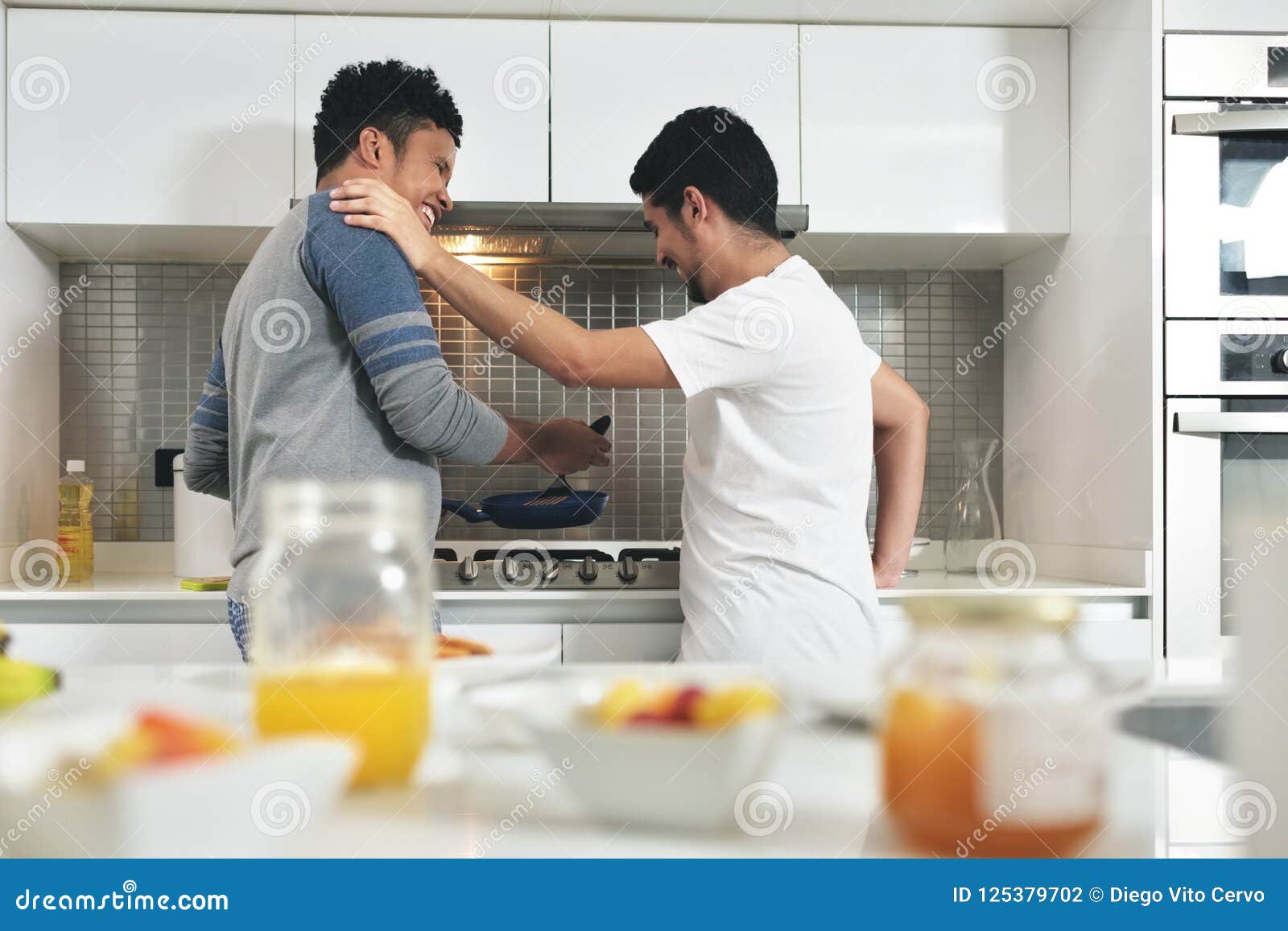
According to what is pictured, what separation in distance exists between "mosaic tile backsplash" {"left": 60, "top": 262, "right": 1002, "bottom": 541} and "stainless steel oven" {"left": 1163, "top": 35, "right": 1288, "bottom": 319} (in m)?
0.57

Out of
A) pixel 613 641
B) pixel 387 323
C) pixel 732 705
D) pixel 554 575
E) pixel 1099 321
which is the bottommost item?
pixel 613 641

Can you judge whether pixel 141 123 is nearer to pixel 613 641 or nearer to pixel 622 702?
pixel 613 641

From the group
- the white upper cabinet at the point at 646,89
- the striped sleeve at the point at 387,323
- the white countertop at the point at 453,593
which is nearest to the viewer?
the striped sleeve at the point at 387,323

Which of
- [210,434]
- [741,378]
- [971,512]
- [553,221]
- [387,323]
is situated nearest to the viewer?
[387,323]

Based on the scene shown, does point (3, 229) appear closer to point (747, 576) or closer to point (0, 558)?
point (0, 558)

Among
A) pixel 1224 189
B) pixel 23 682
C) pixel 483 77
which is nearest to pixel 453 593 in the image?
pixel 483 77

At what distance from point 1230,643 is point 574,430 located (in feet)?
3.70

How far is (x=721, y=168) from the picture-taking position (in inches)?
48.8

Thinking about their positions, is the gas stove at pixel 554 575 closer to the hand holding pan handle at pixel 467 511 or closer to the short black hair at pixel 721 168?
the hand holding pan handle at pixel 467 511

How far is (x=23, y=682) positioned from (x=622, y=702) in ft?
0.68

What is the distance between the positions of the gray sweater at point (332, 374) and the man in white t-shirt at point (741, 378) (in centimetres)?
5

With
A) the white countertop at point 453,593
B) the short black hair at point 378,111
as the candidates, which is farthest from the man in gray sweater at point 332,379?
the white countertop at point 453,593

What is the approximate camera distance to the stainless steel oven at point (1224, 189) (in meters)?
1.75

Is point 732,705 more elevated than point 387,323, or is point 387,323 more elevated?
point 387,323
